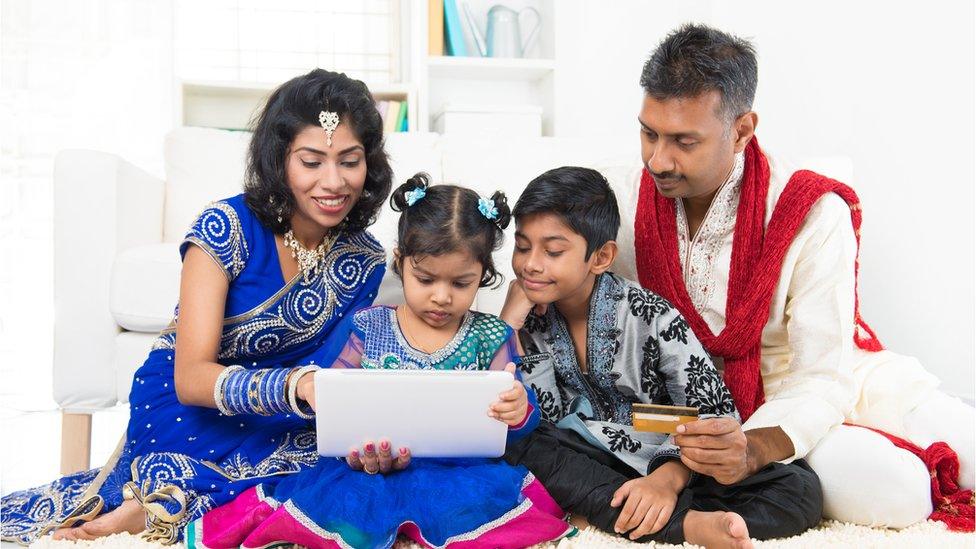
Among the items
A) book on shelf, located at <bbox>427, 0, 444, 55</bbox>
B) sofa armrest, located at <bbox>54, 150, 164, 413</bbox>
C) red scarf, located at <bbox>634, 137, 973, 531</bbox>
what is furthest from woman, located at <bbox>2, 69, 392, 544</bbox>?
book on shelf, located at <bbox>427, 0, 444, 55</bbox>

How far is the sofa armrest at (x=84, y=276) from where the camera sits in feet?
7.52

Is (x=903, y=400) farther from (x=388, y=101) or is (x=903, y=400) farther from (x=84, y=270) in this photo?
(x=388, y=101)

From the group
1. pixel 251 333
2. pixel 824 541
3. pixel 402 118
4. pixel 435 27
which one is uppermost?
pixel 435 27

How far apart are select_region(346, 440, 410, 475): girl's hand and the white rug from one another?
133 millimetres

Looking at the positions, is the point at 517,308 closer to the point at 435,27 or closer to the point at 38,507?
the point at 38,507

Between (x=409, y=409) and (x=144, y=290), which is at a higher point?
(x=144, y=290)

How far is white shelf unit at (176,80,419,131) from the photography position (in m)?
3.83

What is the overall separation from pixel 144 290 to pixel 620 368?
49.0 inches

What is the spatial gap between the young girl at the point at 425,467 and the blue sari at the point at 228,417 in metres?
0.10

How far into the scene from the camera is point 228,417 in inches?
68.6

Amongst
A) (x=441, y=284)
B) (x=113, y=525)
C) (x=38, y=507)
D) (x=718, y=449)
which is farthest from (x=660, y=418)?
(x=38, y=507)

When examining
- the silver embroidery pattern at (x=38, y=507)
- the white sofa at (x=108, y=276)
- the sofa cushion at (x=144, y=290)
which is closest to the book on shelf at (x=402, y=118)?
the white sofa at (x=108, y=276)

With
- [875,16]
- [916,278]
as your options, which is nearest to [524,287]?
[916,278]

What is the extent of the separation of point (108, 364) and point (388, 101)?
199 cm
